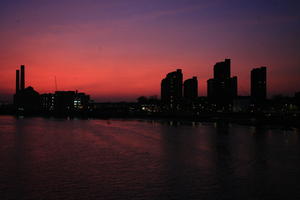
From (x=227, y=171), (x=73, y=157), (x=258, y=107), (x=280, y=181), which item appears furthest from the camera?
(x=258, y=107)

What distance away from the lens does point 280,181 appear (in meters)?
21.6

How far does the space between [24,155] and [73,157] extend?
16.5ft

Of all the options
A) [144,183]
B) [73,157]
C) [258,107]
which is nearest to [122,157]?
[73,157]

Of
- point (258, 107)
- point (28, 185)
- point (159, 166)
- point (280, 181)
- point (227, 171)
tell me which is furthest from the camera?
point (258, 107)

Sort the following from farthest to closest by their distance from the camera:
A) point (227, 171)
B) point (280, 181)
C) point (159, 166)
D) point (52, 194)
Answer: point (159, 166) → point (227, 171) → point (280, 181) → point (52, 194)

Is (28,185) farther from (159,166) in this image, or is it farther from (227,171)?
(227,171)

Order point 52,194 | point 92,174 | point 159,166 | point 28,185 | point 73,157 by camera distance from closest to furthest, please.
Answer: point 52,194
point 28,185
point 92,174
point 159,166
point 73,157

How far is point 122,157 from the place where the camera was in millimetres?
32031

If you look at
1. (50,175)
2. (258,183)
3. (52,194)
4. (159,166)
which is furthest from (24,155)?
(258,183)

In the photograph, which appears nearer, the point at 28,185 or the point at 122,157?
the point at 28,185

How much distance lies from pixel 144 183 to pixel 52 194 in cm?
542

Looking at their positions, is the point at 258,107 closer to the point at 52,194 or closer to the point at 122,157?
the point at 122,157

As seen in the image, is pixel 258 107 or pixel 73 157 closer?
pixel 73 157

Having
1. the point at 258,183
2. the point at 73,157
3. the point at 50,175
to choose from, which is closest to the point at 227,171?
the point at 258,183
